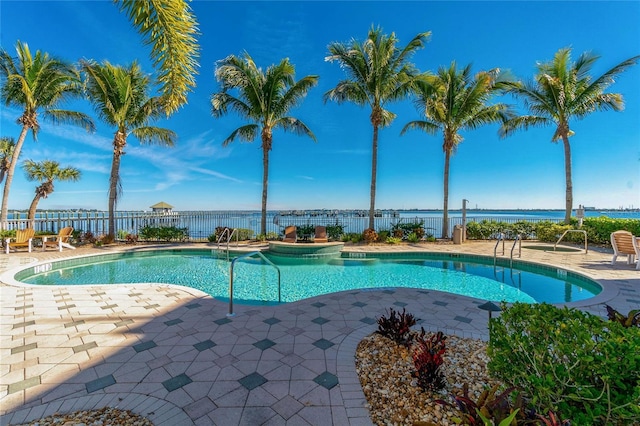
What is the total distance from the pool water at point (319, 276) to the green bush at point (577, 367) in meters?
4.29

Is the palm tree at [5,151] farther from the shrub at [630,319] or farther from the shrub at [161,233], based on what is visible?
the shrub at [630,319]

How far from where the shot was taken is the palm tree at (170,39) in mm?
3215

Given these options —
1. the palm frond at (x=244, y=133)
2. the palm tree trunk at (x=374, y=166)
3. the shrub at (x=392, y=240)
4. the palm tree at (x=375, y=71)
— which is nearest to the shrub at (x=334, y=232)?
the palm tree trunk at (x=374, y=166)

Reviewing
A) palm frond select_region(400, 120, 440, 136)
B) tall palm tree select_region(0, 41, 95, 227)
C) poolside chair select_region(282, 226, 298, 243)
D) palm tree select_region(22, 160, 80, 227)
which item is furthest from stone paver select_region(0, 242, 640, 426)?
palm tree select_region(22, 160, 80, 227)

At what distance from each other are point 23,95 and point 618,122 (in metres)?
29.4

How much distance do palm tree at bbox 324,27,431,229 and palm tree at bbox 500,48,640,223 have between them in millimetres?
4938

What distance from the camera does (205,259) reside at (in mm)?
10359

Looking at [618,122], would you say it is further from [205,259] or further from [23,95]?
[23,95]

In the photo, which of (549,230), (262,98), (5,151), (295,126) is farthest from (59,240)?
(549,230)

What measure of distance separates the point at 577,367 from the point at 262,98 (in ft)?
43.6

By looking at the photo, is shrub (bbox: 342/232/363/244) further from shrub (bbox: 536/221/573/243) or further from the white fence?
shrub (bbox: 536/221/573/243)

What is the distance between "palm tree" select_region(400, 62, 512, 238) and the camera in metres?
12.0

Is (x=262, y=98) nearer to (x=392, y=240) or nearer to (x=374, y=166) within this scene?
(x=374, y=166)

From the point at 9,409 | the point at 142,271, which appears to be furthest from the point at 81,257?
the point at 9,409
